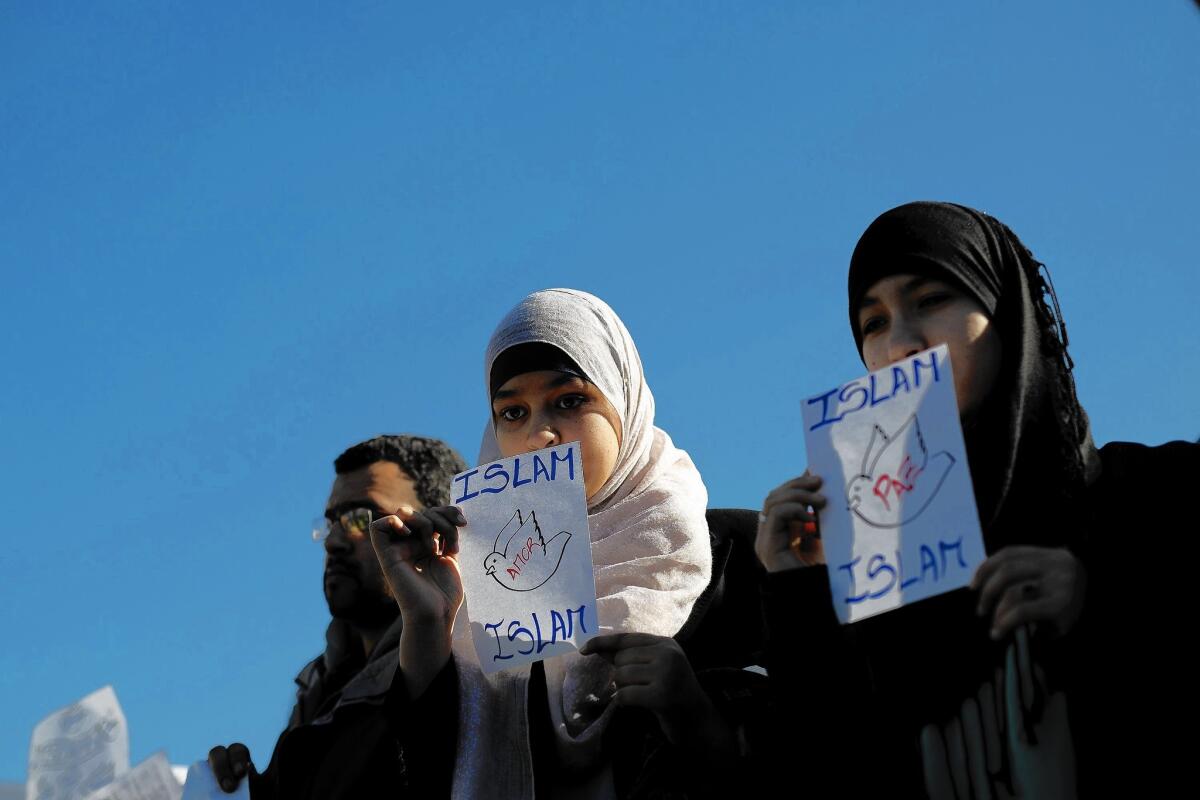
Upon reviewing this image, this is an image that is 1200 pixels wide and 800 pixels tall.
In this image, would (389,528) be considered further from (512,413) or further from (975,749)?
(975,749)

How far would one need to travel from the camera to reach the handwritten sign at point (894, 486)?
290 cm

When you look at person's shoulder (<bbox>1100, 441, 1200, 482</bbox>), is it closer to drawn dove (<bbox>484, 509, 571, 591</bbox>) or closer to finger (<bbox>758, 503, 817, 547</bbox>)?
finger (<bbox>758, 503, 817, 547</bbox>)

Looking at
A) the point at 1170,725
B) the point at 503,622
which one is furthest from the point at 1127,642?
the point at 503,622

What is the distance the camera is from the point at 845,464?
3.11 metres

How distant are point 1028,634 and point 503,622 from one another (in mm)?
1243

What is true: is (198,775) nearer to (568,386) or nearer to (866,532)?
(568,386)

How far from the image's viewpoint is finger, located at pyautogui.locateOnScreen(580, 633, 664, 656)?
3.38 meters

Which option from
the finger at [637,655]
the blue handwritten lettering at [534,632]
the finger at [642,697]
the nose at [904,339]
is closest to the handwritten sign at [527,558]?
the blue handwritten lettering at [534,632]

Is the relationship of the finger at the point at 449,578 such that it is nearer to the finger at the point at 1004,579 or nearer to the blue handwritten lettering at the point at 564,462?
the blue handwritten lettering at the point at 564,462

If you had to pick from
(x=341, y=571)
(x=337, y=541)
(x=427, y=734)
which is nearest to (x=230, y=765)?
(x=427, y=734)

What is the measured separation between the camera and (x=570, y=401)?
13.3ft

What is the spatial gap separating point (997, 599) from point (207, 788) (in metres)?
2.42

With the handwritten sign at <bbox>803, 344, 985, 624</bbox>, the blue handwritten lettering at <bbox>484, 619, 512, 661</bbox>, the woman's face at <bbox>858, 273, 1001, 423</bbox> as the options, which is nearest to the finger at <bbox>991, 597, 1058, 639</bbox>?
the handwritten sign at <bbox>803, 344, 985, 624</bbox>

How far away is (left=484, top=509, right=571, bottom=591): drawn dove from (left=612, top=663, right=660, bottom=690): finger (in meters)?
0.33
